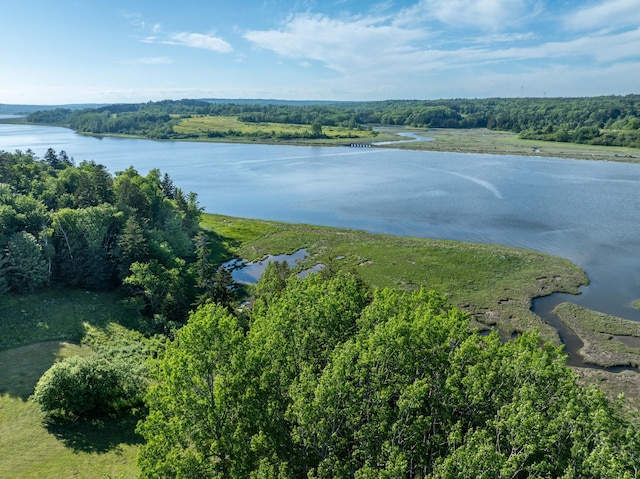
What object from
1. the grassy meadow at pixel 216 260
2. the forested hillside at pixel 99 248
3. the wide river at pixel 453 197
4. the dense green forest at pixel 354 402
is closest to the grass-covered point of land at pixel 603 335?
the wide river at pixel 453 197

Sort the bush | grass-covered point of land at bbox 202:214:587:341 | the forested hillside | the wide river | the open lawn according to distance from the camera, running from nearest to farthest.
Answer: the open lawn → the bush → the forested hillside → grass-covered point of land at bbox 202:214:587:341 → the wide river

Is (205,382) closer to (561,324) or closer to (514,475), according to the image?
(514,475)

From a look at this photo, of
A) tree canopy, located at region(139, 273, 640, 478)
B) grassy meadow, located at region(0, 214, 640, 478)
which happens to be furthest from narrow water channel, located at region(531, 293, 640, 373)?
tree canopy, located at region(139, 273, 640, 478)

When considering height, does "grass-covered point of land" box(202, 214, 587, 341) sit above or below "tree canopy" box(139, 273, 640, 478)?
below

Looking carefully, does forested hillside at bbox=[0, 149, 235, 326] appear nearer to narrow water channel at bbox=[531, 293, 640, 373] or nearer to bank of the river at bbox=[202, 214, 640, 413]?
bank of the river at bbox=[202, 214, 640, 413]

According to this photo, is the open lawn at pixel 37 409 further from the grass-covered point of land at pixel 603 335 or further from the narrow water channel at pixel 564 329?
→ the grass-covered point of land at pixel 603 335

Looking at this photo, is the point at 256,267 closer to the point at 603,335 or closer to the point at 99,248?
the point at 99,248

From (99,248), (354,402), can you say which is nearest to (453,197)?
(99,248)
